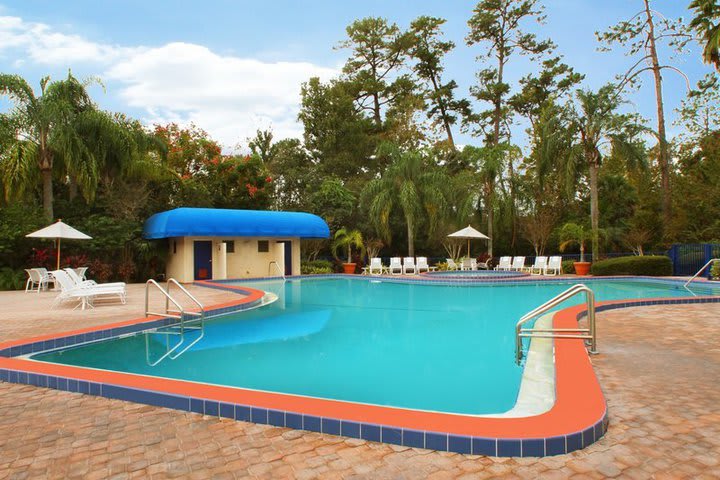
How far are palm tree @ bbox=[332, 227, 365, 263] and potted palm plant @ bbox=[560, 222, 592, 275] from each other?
10392 mm

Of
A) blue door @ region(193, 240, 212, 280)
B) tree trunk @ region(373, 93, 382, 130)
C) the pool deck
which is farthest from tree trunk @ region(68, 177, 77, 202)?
tree trunk @ region(373, 93, 382, 130)

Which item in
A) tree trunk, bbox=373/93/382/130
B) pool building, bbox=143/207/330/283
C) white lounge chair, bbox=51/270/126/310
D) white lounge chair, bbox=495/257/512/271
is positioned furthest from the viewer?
tree trunk, bbox=373/93/382/130

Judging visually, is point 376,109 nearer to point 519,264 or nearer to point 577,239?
point 519,264

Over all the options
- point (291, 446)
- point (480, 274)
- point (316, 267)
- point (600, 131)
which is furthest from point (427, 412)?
point (316, 267)

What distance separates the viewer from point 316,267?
2516 centimetres

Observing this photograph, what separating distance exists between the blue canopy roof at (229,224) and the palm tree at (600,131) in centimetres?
1211

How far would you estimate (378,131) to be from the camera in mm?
32844

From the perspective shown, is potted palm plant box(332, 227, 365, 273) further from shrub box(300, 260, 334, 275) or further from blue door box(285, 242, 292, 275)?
blue door box(285, 242, 292, 275)

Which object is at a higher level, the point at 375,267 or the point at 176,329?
the point at 375,267

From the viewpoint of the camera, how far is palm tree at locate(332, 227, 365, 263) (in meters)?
25.7

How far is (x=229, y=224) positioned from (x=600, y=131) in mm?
16591

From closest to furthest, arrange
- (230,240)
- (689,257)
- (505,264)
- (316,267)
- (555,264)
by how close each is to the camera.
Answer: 1. (689,257)
2. (230,240)
3. (555,264)
4. (505,264)
5. (316,267)

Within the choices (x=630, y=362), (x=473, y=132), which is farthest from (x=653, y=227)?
(x=630, y=362)

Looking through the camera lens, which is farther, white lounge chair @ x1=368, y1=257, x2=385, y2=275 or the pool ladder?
white lounge chair @ x1=368, y1=257, x2=385, y2=275
